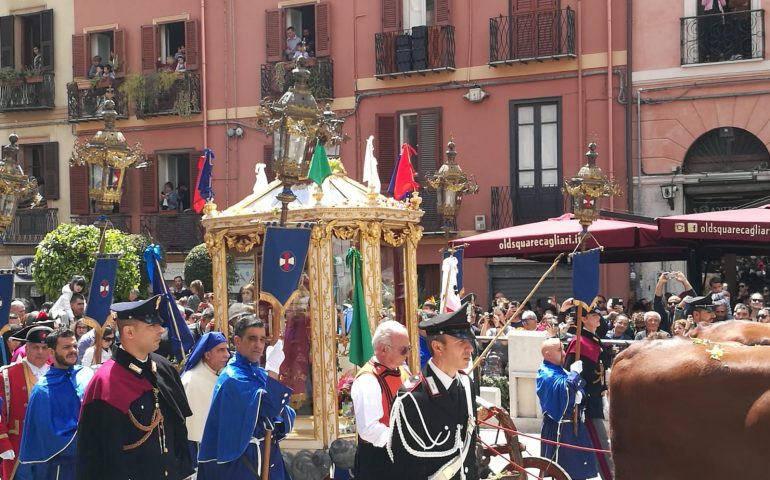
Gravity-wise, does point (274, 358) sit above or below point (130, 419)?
above

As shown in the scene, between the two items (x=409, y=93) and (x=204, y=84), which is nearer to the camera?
(x=409, y=93)

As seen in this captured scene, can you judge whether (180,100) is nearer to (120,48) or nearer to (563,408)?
(120,48)

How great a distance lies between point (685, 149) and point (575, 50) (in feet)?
9.87

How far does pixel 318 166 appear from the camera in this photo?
1102cm

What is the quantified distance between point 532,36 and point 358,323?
1466cm

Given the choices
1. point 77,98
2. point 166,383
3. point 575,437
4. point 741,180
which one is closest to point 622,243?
point 575,437

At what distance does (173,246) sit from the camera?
28016 millimetres

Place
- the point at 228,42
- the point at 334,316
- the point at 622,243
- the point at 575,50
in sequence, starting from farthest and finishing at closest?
1. the point at 228,42
2. the point at 575,50
3. the point at 622,243
4. the point at 334,316

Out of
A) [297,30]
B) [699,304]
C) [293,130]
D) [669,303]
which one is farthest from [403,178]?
[297,30]

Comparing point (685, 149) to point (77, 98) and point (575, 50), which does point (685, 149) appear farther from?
point (77, 98)

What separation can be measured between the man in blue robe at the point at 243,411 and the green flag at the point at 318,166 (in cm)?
307

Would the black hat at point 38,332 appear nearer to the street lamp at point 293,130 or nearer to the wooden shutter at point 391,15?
the street lamp at point 293,130

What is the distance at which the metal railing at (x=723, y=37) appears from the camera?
2217 cm

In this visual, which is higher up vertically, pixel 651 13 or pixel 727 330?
pixel 651 13
